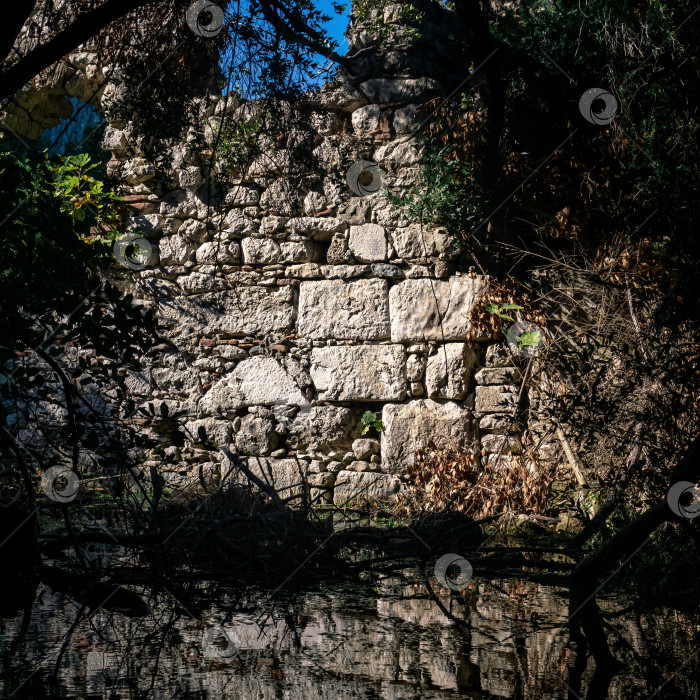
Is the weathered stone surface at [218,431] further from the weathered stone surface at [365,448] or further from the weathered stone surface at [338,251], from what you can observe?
the weathered stone surface at [338,251]

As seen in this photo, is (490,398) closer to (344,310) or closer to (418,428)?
(418,428)

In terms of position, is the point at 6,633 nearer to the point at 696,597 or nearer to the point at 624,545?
the point at 624,545

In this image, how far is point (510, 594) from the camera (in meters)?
2.89

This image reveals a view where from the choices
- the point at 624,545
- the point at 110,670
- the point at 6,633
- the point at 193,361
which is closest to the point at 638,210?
the point at 624,545

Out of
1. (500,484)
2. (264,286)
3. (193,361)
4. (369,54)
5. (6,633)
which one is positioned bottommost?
(6,633)

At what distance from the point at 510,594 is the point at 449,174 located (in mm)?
3236

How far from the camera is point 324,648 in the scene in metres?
2.14

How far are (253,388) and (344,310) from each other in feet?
3.11

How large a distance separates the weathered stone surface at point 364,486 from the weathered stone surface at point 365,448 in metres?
0.15

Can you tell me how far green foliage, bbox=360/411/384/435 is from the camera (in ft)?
17.9

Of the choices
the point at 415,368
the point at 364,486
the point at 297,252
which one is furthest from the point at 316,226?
the point at 364,486

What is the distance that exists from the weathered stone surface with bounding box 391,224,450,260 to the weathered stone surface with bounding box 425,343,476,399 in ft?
2.32

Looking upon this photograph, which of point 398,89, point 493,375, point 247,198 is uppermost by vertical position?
point 398,89

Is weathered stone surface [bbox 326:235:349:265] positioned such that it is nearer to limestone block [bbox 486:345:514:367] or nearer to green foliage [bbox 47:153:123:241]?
limestone block [bbox 486:345:514:367]
